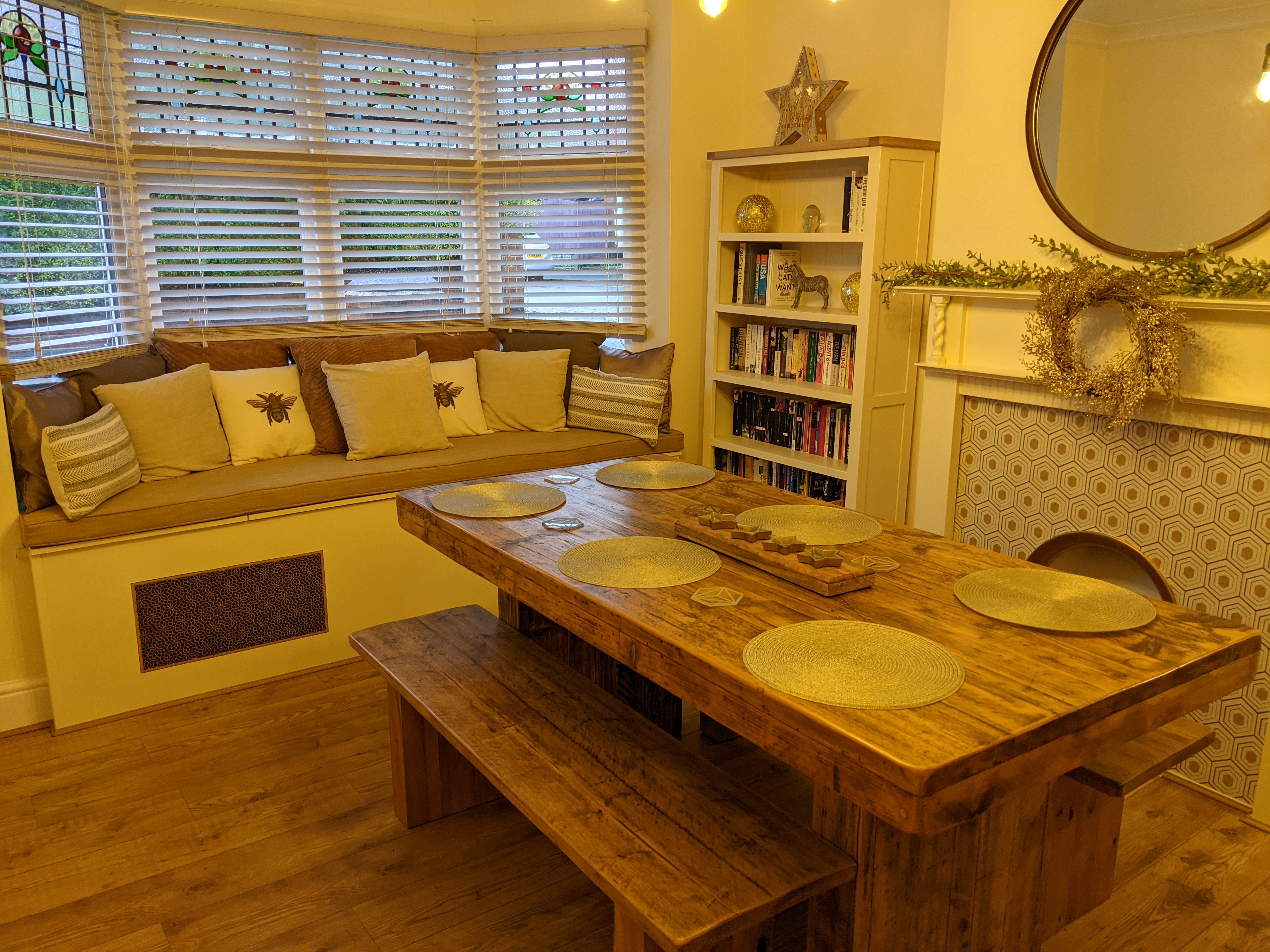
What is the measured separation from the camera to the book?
3953 millimetres

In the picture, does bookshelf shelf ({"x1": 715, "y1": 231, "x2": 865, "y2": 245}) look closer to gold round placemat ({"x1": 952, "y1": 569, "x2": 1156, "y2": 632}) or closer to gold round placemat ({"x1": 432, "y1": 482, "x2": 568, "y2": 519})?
gold round placemat ({"x1": 432, "y1": 482, "x2": 568, "y2": 519})

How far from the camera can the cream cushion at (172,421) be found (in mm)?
3195

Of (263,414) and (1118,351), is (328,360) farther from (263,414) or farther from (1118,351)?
Result: (1118,351)

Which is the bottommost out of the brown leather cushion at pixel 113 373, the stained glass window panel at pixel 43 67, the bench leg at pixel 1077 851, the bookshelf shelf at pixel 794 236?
the bench leg at pixel 1077 851

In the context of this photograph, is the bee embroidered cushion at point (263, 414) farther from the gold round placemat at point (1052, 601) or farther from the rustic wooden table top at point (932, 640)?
the gold round placemat at point (1052, 601)

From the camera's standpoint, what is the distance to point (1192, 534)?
2537 mm

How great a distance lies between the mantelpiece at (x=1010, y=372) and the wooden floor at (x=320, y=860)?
1.03 m

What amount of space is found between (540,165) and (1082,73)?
242 centimetres

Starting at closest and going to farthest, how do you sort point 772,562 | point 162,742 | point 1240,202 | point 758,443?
point 772,562
point 1240,202
point 162,742
point 758,443

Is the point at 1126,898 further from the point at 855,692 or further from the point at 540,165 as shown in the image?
the point at 540,165

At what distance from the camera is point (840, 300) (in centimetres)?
394

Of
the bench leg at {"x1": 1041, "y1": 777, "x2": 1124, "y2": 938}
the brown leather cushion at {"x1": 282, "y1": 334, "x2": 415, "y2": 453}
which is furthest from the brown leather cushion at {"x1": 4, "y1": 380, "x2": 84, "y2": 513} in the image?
the bench leg at {"x1": 1041, "y1": 777, "x2": 1124, "y2": 938}

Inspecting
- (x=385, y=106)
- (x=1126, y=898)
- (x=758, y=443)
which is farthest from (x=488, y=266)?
(x=1126, y=898)

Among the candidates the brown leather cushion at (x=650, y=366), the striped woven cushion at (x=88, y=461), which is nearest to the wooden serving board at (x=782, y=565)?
the striped woven cushion at (x=88, y=461)
